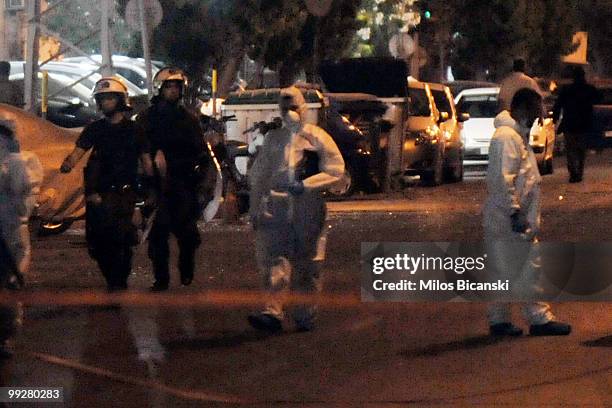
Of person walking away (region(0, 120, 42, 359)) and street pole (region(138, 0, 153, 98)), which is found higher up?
street pole (region(138, 0, 153, 98))

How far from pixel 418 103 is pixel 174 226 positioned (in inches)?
507

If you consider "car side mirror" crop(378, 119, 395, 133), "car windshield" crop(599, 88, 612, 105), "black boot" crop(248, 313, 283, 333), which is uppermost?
"car windshield" crop(599, 88, 612, 105)

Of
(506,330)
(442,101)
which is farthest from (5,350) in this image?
(442,101)

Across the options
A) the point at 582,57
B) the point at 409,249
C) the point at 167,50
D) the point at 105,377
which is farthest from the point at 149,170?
the point at 582,57

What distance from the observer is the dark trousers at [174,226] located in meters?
11.8

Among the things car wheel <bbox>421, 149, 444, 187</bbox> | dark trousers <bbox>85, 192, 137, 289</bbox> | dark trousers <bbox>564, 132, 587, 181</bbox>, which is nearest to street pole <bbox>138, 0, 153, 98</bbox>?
car wheel <bbox>421, 149, 444, 187</bbox>

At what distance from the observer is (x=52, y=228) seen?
16.2m

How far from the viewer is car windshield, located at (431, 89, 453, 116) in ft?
83.9

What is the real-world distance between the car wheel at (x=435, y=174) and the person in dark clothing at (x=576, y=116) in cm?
203

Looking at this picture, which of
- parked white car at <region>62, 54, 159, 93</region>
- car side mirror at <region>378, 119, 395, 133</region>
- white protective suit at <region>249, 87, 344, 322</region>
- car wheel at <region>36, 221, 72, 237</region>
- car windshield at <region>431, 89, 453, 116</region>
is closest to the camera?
white protective suit at <region>249, 87, 344, 322</region>

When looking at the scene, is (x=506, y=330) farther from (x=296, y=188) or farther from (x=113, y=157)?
(x=113, y=157)

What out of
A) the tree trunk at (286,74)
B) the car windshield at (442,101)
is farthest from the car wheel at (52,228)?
the tree trunk at (286,74)

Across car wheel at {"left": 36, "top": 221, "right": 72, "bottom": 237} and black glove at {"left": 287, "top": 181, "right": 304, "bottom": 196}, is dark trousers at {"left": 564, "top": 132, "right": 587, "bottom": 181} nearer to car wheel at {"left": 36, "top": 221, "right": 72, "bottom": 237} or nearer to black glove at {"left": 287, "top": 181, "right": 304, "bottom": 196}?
car wheel at {"left": 36, "top": 221, "right": 72, "bottom": 237}

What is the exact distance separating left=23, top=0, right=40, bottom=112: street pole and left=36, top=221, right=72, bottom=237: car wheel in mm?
5500
